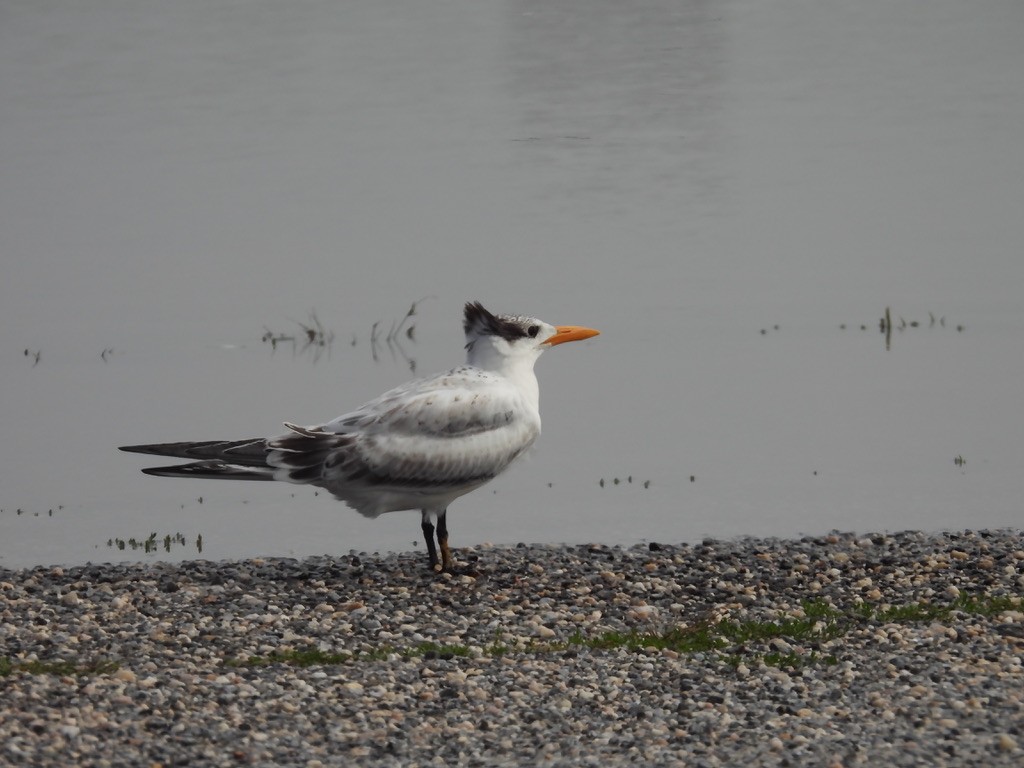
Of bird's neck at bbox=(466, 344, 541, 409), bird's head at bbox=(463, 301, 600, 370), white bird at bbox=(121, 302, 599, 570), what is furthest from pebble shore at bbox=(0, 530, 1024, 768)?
bird's head at bbox=(463, 301, 600, 370)

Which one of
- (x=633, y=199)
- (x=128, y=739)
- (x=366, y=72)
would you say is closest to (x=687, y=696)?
(x=128, y=739)

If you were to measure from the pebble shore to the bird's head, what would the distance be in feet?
5.21

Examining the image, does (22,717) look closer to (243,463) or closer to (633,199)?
(243,463)

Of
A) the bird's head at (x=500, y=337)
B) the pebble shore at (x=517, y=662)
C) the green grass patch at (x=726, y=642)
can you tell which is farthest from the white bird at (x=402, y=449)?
the green grass patch at (x=726, y=642)

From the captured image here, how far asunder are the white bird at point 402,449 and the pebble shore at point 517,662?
713 millimetres

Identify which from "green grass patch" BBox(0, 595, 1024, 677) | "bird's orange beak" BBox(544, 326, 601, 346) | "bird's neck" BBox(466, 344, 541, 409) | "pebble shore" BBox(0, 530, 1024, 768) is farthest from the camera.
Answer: "bird's orange beak" BBox(544, 326, 601, 346)

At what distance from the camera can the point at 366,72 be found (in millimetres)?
58719

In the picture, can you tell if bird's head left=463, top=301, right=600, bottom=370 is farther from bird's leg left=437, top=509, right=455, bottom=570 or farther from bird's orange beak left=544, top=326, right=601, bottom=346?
bird's leg left=437, top=509, right=455, bottom=570

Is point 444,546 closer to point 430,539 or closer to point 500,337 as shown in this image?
point 430,539

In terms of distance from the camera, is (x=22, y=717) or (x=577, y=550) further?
(x=577, y=550)

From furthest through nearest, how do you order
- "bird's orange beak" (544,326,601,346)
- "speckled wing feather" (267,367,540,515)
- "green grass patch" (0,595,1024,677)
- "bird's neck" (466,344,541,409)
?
"bird's orange beak" (544,326,601,346) → "bird's neck" (466,344,541,409) → "speckled wing feather" (267,367,540,515) → "green grass patch" (0,595,1024,677)

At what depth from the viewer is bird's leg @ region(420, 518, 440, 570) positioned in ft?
48.6

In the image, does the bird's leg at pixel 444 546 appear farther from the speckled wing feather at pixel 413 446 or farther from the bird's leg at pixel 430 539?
the speckled wing feather at pixel 413 446

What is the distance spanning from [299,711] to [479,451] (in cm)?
368
